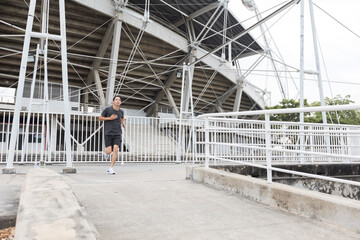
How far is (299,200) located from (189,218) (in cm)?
118

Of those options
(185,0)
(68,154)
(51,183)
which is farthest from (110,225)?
(185,0)

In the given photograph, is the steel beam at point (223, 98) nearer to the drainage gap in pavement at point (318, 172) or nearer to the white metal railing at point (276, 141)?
the white metal railing at point (276, 141)

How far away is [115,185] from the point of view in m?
4.04

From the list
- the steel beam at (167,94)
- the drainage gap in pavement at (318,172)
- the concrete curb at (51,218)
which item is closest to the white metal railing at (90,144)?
the drainage gap in pavement at (318,172)

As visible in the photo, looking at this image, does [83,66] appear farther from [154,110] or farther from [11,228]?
[11,228]

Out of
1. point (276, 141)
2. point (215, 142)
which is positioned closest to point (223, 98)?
point (276, 141)

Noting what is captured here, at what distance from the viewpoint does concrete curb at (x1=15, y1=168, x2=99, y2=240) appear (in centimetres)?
127

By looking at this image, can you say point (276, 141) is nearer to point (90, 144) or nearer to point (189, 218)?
point (90, 144)

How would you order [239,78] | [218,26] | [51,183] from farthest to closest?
1. [239,78]
2. [218,26]
3. [51,183]

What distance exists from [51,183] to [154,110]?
27.8 meters

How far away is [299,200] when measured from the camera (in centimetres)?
270

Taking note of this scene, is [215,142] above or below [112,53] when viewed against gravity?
below

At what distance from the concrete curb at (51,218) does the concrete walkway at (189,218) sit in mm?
466

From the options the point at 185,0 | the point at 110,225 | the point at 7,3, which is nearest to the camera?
the point at 110,225
